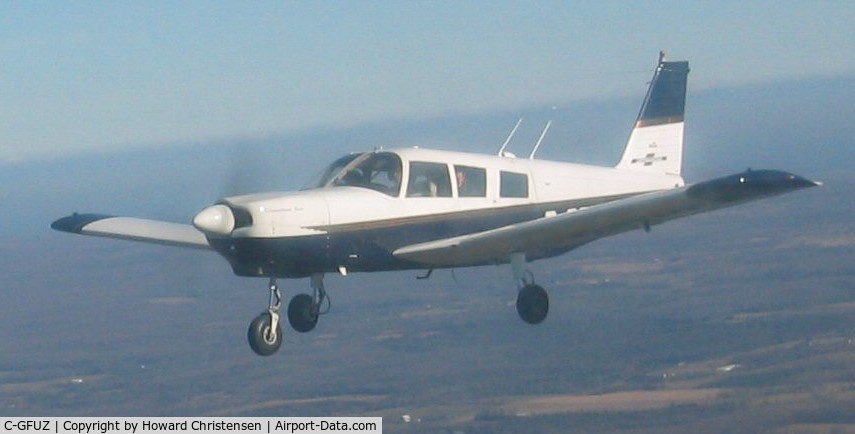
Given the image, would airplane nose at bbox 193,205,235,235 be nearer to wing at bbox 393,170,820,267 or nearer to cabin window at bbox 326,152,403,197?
cabin window at bbox 326,152,403,197

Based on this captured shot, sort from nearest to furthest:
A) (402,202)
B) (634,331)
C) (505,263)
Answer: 1. (402,202)
2. (505,263)
3. (634,331)

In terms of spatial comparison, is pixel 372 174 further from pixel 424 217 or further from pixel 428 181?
pixel 424 217

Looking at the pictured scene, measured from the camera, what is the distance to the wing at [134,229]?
2153 centimetres

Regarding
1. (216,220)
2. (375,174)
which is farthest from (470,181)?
(216,220)

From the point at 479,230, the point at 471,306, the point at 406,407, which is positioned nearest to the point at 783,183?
the point at 479,230

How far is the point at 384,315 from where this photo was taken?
2483 inches

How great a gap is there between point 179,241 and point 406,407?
22.3m

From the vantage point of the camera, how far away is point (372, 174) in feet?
64.3

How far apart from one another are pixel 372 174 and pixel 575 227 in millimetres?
2761

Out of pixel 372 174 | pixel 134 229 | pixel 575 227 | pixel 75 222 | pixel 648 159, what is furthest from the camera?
pixel 648 159

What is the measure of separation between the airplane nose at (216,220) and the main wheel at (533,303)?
4616mm

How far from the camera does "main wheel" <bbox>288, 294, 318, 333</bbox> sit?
20656mm

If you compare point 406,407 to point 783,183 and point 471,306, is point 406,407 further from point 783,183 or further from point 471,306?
point 783,183

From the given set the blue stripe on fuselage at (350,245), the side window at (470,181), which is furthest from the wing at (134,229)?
the side window at (470,181)
